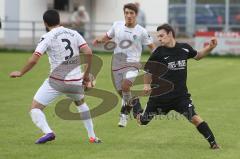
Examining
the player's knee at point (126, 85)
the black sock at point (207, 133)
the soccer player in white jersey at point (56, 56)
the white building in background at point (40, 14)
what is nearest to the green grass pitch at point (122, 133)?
the black sock at point (207, 133)

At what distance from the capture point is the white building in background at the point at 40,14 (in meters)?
40.4

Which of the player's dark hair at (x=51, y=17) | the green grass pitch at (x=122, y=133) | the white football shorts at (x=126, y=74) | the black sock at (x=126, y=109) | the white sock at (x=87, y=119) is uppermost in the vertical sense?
the player's dark hair at (x=51, y=17)

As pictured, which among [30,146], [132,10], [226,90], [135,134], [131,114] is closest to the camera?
[30,146]

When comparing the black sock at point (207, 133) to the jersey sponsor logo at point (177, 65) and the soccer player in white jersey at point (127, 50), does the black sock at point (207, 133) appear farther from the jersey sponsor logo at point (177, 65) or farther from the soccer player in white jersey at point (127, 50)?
the soccer player in white jersey at point (127, 50)

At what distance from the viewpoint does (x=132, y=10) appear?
13938mm

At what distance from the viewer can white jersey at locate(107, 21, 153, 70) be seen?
47.4ft

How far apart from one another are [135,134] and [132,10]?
2328 millimetres

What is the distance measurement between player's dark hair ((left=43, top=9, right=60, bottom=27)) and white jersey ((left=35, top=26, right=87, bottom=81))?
102mm

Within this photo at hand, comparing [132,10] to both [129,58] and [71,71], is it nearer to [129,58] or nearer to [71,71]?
[129,58]

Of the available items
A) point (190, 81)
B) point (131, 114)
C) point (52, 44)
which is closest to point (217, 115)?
point (131, 114)

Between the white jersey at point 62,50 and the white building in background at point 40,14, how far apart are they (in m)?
A: 28.1

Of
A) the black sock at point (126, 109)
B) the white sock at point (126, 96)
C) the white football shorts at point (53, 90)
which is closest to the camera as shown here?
the white football shorts at point (53, 90)

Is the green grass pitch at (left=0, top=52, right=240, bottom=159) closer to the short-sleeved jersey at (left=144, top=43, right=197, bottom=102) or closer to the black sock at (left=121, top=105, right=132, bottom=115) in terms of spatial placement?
the black sock at (left=121, top=105, right=132, bottom=115)

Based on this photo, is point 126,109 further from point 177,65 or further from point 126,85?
point 177,65
